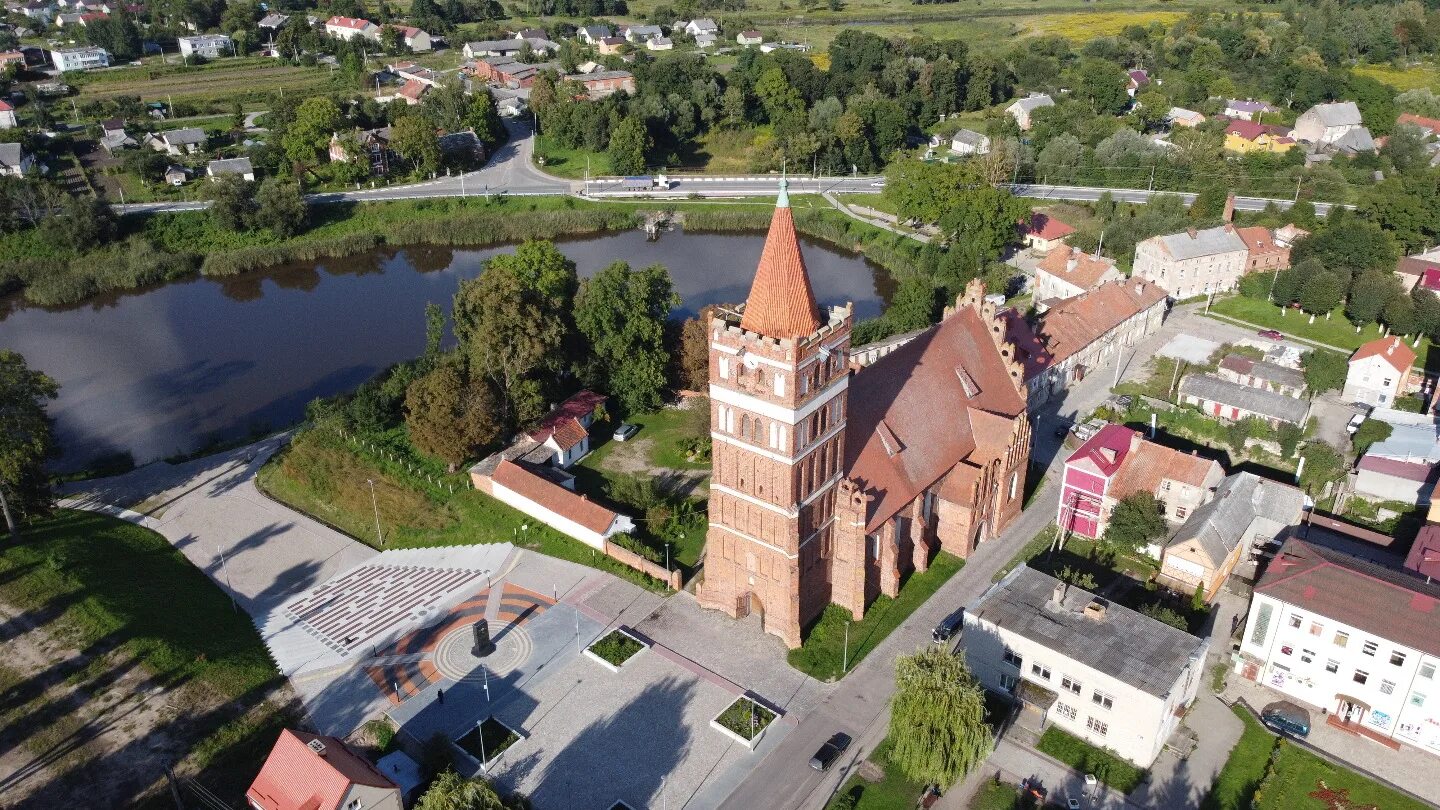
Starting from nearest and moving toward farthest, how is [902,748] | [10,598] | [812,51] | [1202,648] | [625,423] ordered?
[902,748] → [1202,648] → [10,598] → [625,423] → [812,51]

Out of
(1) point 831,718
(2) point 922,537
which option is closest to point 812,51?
(2) point 922,537

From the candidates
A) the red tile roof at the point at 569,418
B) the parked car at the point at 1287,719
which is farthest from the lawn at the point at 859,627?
the red tile roof at the point at 569,418

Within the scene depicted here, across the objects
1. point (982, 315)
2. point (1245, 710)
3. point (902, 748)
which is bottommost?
point (1245, 710)

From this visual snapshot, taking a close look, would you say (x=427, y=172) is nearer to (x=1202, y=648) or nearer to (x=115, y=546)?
(x=115, y=546)

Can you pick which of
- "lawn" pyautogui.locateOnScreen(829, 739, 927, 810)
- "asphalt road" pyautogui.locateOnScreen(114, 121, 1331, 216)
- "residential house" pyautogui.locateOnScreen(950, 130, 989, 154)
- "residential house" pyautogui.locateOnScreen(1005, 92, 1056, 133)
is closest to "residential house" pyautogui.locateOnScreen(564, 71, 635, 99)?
"asphalt road" pyautogui.locateOnScreen(114, 121, 1331, 216)

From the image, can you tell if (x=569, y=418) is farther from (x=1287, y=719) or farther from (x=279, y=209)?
(x=279, y=209)

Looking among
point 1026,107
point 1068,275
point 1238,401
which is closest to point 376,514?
point 1238,401
